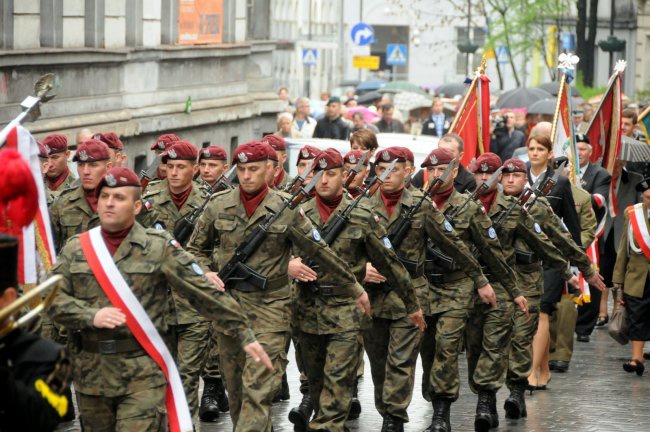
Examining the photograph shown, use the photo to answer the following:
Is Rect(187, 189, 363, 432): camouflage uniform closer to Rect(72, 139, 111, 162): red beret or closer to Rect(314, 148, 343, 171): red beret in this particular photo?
Rect(314, 148, 343, 171): red beret

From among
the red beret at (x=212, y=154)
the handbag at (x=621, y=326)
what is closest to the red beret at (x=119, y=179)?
the red beret at (x=212, y=154)

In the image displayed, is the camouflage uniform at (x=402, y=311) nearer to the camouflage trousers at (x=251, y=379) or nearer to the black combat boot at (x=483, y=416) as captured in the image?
the black combat boot at (x=483, y=416)

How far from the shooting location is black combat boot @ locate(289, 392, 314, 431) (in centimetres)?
1262

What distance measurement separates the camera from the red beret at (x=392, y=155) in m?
12.8

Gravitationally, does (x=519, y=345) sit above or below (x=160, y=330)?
below

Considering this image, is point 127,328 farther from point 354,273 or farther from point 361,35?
A: point 361,35

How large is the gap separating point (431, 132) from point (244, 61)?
4077 millimetres

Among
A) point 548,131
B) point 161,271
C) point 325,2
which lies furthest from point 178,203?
point 325,2

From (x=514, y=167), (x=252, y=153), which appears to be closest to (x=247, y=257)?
(x=252, y=153)

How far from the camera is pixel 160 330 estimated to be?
29.8ft

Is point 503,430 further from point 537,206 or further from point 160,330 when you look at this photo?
point 160,330

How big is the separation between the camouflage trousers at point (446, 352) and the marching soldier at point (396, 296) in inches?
6.2

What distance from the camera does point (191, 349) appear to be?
483 inches

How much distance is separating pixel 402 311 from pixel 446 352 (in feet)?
1.91
